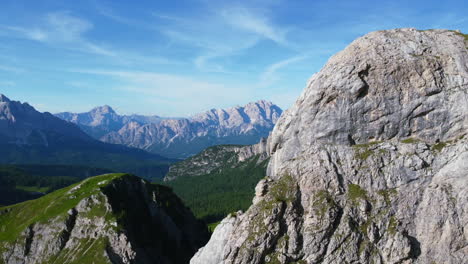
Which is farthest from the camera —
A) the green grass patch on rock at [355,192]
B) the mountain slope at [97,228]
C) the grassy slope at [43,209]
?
the grassy slope at [43,209]

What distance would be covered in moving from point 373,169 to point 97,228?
6912 centimetres

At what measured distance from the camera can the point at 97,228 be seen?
82.6 metres

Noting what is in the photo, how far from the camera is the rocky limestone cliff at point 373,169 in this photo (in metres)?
46.8

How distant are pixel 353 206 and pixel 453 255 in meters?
14.8

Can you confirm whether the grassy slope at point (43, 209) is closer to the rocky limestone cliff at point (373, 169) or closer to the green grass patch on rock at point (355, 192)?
the rocky limestone cliff at point (373, 169)

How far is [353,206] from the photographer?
4862cm

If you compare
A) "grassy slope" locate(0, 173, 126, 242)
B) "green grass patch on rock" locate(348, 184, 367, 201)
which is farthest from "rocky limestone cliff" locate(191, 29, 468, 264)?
"grassy slope" locate(0, 173, 126, 242)

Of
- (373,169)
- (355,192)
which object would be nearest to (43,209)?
(355,192)

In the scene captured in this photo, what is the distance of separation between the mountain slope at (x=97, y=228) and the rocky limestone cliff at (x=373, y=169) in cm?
3846

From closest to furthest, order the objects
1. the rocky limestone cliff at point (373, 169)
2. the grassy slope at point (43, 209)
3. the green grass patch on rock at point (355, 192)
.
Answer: the rocky limestone cliff at point (373, 169) → the green grass patch on rock at point (355, 192) → the grassy slope at point (43, 209)

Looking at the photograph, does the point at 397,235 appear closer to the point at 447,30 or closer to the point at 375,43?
the point at 375,43

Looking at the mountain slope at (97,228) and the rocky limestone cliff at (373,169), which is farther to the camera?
the mountain slope at (97,228)

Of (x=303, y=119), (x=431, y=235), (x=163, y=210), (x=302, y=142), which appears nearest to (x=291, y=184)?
(x=302, y=142)

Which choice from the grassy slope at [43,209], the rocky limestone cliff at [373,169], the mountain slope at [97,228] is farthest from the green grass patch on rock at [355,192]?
the grassy slope at [43,209]
